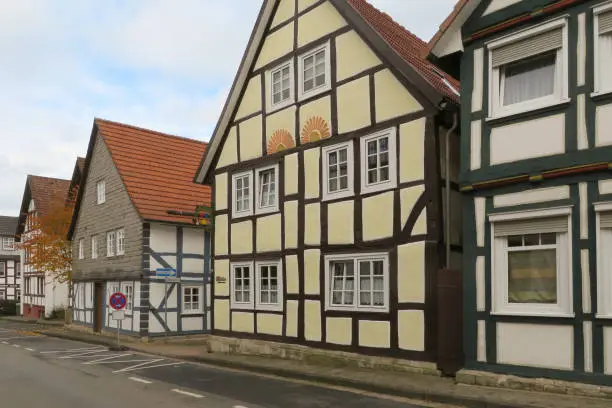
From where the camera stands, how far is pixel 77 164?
3281 centimetres

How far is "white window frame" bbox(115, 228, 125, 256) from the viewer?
2475cm

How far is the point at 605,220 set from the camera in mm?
9469

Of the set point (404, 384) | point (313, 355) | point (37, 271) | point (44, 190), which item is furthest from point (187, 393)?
point (44, 190)

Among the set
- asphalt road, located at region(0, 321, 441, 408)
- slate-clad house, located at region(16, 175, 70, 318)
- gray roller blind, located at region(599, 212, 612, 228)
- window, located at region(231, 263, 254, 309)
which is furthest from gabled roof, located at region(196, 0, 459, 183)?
slate-clad house, located at region(16, 175, 70, 318)

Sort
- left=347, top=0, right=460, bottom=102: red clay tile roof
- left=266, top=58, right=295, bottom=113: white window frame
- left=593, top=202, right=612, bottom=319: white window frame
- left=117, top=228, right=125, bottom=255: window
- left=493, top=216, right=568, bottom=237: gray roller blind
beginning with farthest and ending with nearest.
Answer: left=117, top=228, right=125, bottom=255: window
left=266, top=58, right=295, bottom=113: white window frame
left=347, top=0, right=460, bottom=102: red clay tile roof
left=493, top=216, right=568, bottom=237: gray roller blind
left=593, top=202, right=612, bottom=319: white window frame

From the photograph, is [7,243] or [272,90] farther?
[7,243]

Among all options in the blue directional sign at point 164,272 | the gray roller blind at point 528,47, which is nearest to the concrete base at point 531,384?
the gray roller blind at point 528,47

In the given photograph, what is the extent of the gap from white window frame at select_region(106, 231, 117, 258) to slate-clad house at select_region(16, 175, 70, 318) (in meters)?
12.7

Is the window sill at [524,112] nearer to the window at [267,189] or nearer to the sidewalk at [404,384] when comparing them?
the sidewalk at [404,384]

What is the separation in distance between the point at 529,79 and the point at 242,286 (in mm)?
9818

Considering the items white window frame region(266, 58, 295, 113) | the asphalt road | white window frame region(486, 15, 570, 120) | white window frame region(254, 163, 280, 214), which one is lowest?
the asphalt road

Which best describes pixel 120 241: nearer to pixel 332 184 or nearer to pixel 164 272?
pixel 164 272

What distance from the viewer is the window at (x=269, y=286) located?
16.0 metres

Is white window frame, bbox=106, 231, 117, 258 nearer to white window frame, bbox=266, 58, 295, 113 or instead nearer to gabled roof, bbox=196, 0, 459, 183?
gabled roof, bbox=196, 0, 459, 183
